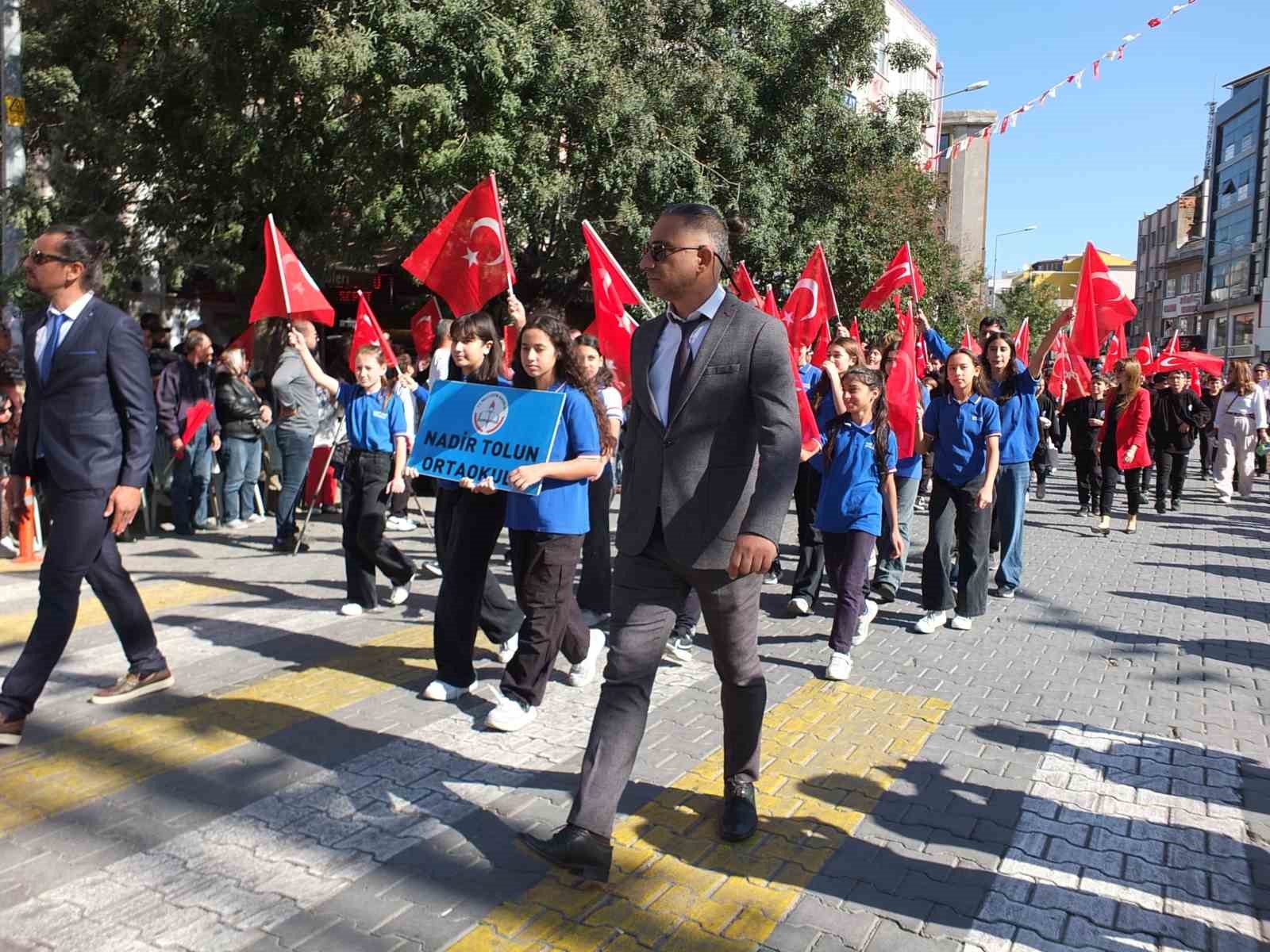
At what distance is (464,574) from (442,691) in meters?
0.58

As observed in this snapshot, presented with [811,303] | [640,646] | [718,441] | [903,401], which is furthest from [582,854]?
[811,303]

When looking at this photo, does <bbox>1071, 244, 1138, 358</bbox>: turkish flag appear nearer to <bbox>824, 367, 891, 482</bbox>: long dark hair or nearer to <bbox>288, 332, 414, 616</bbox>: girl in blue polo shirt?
<bbox>824, 367, 891, 482</bbox>: long dark hair

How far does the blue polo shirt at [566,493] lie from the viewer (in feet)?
16.3

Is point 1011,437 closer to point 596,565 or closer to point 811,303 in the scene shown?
point 811,303

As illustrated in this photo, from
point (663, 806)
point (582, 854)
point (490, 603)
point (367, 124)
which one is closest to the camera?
point (582, 854)

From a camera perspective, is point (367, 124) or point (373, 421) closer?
point (373, 421)

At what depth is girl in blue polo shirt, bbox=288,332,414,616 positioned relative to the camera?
6.75m

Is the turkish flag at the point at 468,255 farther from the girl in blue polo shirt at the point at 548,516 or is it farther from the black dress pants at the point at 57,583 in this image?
the black dress pants at the point at 57,583

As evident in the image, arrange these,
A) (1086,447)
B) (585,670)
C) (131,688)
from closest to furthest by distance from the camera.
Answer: (131,688), (585,670), (1086,447)

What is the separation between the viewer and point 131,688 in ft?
16.8

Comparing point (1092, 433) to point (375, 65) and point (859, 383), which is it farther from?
point (375, 65)

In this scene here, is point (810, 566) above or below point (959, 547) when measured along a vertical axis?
below

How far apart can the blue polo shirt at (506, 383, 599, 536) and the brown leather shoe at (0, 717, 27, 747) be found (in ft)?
7.18

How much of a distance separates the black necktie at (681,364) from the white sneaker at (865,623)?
11.4ft
